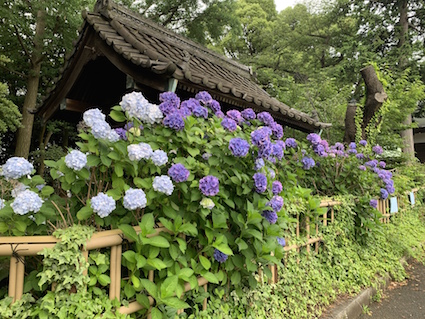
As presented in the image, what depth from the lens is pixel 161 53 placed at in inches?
145

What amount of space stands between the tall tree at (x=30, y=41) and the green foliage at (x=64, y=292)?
27.2ft

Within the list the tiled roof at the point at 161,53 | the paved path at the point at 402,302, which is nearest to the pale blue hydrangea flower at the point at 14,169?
the tiled roof at the point at 161,53

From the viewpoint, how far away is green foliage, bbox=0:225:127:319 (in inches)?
42.3

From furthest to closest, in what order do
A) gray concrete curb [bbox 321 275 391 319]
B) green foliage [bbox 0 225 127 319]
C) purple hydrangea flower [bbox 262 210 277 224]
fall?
gray concrete curb [bbox 321 275 391 319] < purple hydrangea flower [bbox 262 210 277 224] < green foliage [bbox 0 225 127 319]

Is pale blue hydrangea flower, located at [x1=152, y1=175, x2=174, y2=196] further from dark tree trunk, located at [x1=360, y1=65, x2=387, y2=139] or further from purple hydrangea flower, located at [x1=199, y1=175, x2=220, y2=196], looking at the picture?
dark tree trunk, located at [x1=360, y1=65, x2=387, y2=139]

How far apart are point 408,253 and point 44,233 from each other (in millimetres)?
4481

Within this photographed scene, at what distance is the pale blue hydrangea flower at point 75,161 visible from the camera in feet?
3.98

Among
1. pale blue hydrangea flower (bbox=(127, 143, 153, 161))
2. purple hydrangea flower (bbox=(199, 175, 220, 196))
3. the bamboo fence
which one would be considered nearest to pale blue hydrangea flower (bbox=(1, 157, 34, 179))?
the bamboo fence

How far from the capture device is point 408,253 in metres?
3.86

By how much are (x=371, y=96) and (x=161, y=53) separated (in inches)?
168

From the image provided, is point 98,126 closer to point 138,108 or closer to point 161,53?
point 138,108

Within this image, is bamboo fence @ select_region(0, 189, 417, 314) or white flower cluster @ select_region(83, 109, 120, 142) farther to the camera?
Result: white flower cluster @ select_region(83, 109, 120, 142)

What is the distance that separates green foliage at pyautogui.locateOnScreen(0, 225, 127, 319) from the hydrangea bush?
134 mm

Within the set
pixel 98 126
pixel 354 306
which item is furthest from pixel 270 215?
pixel 354 306
